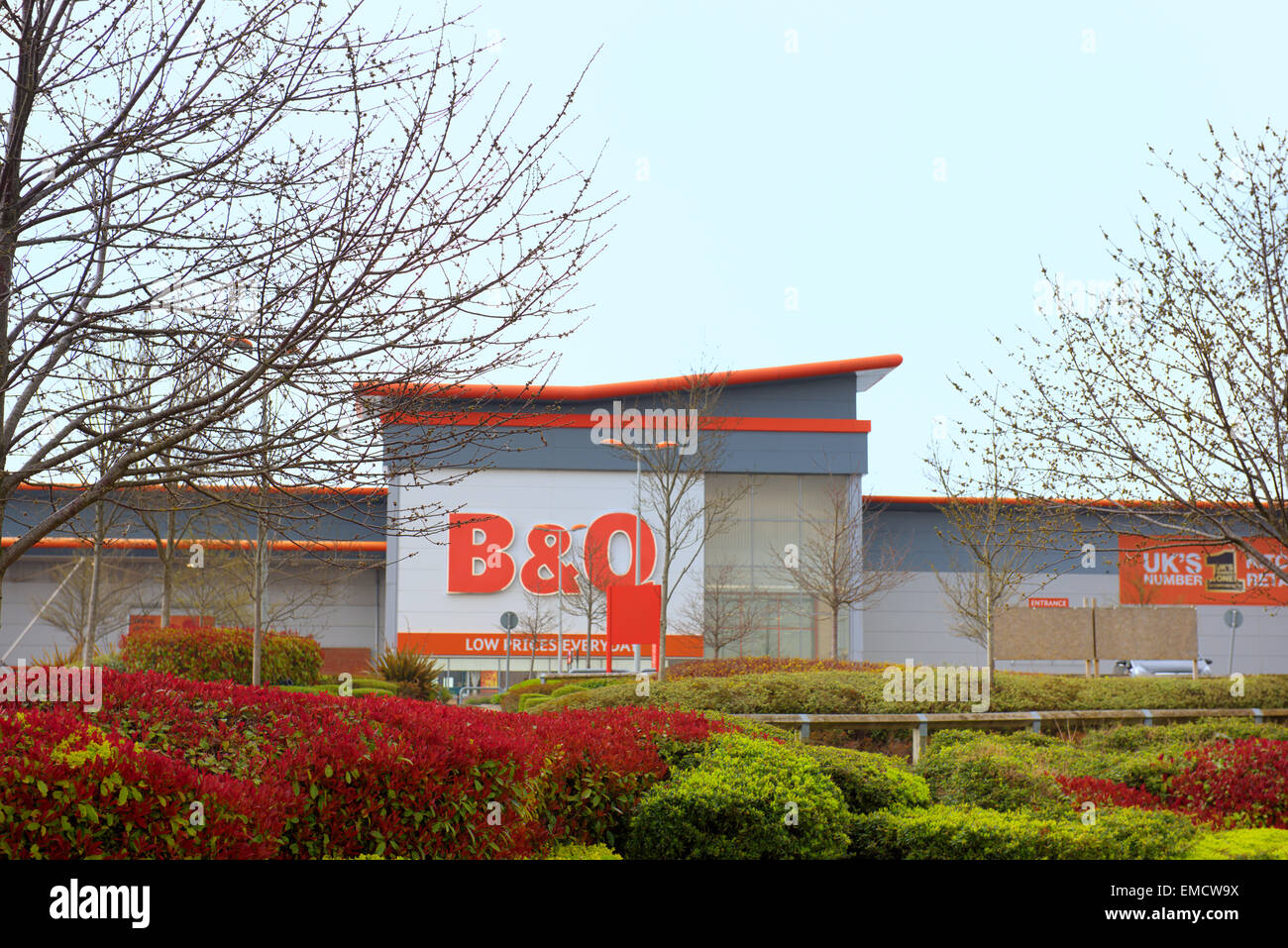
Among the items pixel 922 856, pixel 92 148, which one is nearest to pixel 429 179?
pixel 92 148

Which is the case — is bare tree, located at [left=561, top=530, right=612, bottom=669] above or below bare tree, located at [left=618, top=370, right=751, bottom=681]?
below

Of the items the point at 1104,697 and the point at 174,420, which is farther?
the point at 1104,697

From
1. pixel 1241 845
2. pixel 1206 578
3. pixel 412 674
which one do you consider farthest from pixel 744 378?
pixel 1241 845

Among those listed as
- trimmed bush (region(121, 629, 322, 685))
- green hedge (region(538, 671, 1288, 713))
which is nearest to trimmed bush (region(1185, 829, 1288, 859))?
green hedge (region(538, 671, 1288, 713))

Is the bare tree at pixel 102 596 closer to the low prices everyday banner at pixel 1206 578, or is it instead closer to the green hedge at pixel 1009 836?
the low prices everyday banner at pixel 1206 578

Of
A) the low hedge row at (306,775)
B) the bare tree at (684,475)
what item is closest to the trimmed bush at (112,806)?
the low hedge row at (306,775)

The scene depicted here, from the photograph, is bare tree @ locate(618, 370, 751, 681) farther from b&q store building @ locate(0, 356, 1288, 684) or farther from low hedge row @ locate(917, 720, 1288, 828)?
low hedge row @ locate(917, 720, 1288, 828)

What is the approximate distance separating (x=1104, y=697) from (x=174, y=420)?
461 inches

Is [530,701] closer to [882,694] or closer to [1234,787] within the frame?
[882,694]

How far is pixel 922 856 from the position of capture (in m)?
6.65

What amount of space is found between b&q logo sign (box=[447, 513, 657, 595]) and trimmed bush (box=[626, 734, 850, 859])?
81.8 ft

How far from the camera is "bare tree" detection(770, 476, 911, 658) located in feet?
A: 88.4
